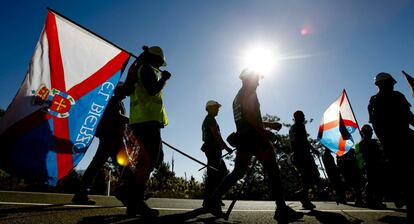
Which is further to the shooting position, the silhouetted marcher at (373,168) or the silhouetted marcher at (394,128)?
the silhouetted marcher at (373,168)

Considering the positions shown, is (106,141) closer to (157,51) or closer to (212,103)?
(157,51)

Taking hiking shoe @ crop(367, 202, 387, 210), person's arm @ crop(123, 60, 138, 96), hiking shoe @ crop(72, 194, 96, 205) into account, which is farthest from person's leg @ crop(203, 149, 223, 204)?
hiking shoe @ crop(367, 202, 387, 210)

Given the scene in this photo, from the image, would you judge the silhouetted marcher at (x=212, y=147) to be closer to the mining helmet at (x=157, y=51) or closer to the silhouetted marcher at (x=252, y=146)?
the silhouetted marcher at (x=252, y=146)

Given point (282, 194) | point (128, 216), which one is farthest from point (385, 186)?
Result: point (128, 216)

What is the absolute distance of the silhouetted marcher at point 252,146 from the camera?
3551 mm

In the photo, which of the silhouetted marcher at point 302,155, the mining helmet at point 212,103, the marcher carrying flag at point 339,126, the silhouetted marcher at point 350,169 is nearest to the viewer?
the mining helmet at point 212,103

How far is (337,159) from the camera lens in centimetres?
944

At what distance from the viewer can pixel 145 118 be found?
354 centimetres

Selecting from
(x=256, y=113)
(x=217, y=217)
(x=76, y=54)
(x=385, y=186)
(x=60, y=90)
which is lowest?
(x=217, y=217)

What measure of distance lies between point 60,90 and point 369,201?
6995 mm

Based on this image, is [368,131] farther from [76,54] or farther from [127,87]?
[76,54]

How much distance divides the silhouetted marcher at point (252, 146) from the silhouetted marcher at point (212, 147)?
140cm

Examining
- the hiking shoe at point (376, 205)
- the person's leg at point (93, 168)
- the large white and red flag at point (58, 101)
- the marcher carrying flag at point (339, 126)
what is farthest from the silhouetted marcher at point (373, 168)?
the large white and red flag at point (58, 101)

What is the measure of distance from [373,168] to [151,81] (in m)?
6.16
